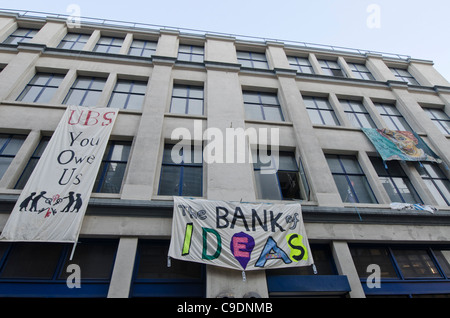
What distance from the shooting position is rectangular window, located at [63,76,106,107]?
1209 centimetres

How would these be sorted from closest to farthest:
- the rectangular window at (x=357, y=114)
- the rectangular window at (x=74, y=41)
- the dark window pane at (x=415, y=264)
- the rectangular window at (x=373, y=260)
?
the rectangular window at (x=373, y=260) < the dark window pane at (x=415, y=264) < the rectangular window at (x=357, y=114) < the rectangular window at (x=74, y=41)

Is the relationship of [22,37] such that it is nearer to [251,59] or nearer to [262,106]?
[251,59]

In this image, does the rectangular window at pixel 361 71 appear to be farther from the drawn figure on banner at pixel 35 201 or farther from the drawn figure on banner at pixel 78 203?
the drawn figure on banner at pixel 35 201

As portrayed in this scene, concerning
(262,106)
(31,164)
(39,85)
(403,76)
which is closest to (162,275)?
(31,164)

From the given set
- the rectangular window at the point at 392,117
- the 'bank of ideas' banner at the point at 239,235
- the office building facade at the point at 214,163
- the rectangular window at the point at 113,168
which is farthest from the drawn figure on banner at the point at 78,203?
the rectangular window at the point at 392,117

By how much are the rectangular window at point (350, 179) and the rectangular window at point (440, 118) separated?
26.4ft

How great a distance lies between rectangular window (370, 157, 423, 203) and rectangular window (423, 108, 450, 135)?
A: 616 cm

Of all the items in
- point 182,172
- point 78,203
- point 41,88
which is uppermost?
point 41,88

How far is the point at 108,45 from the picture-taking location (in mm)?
16047

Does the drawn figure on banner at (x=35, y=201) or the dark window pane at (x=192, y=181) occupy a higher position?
the dark window pane at (x=192, y=181)

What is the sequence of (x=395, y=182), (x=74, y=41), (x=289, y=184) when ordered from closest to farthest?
(x=289, y=184) → (x=395, y=182) → (x=74, y=41)

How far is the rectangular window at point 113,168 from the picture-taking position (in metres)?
9.35

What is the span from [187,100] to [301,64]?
1005cm

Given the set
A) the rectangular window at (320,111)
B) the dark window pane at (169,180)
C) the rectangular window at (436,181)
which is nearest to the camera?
the dark window pane at (169,180)
